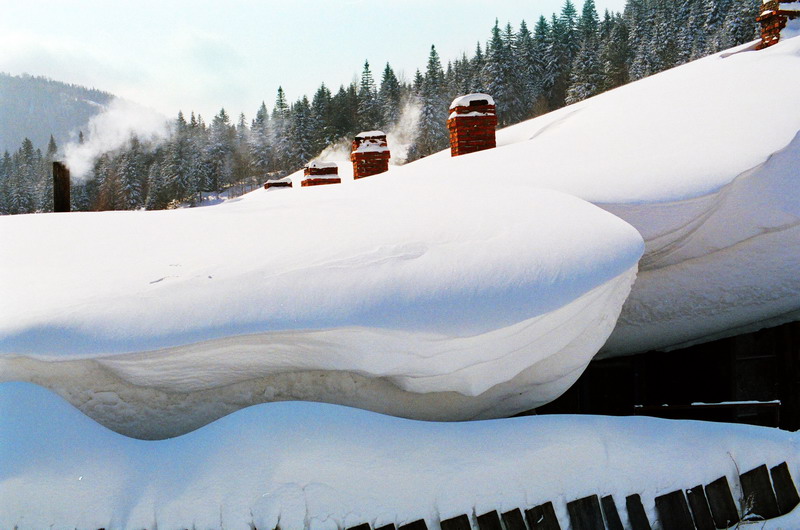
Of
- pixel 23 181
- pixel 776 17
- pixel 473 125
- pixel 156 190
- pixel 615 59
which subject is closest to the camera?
pixel 776 17

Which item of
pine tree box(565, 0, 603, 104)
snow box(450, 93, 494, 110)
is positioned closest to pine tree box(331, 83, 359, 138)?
pine tree box(565, 0, 603, 104)

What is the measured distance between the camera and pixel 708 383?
471cm

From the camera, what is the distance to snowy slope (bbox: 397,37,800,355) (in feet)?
11.9

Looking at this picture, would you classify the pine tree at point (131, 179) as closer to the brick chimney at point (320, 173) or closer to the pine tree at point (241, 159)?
the pine tree at point (241, 159)

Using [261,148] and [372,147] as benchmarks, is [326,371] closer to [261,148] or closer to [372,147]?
[372,147]

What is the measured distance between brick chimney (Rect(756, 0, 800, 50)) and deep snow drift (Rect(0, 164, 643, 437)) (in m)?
5.72

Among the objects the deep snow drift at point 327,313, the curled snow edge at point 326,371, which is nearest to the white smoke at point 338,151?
the deep snow drift at point 327,313

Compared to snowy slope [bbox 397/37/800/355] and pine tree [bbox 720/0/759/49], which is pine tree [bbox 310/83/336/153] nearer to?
pine tree [bbox 720/0/759/49]

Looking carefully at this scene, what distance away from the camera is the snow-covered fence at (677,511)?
8.01 ft

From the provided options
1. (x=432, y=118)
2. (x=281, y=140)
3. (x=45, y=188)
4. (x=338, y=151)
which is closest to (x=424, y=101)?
(x=432, y=118)

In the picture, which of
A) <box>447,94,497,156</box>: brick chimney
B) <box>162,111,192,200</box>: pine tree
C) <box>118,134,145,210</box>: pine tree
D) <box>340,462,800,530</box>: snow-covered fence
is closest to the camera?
<box>340,462,800,530</box>: snow-covered fence

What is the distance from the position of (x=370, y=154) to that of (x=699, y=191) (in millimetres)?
6732

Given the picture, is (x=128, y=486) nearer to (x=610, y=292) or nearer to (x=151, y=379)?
(x=151, y=379)

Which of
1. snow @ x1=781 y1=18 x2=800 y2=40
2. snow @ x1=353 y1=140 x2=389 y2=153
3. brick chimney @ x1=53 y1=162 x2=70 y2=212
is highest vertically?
snow @ x1=781 y1=18 x2=800 y2=40
